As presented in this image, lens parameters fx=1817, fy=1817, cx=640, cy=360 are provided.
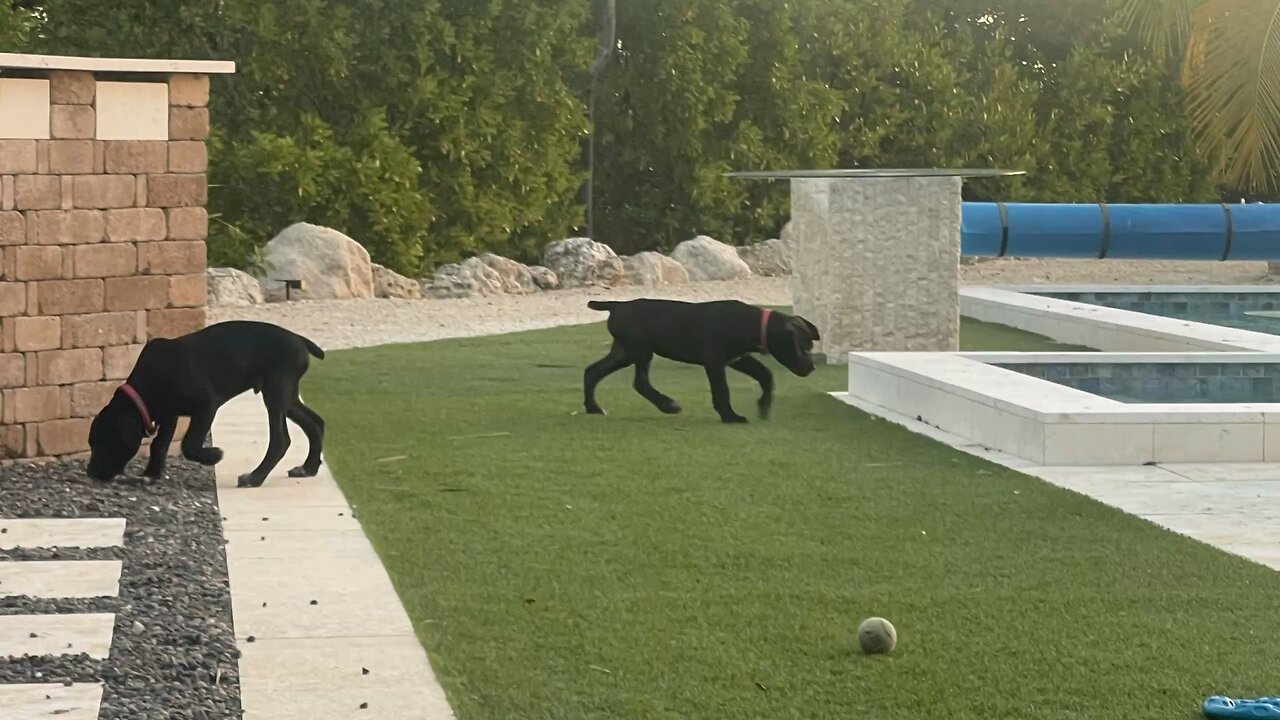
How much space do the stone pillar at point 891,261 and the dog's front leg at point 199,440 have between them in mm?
5524

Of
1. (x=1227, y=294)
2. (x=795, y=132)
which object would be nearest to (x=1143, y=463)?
(x=1227, y=294)

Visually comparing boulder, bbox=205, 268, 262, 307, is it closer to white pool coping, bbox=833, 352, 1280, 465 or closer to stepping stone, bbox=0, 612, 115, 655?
white pool coping, bbox=833, 352, 1280, 465

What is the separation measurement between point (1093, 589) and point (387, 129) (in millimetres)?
14167

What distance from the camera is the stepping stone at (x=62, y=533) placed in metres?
6.15

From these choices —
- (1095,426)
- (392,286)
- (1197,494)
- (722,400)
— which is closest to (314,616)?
(1197,494)

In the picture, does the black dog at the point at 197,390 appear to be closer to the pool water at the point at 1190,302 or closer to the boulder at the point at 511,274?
the pool water at the point at 1190,302

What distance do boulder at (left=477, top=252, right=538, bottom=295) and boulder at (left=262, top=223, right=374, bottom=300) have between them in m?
1.80

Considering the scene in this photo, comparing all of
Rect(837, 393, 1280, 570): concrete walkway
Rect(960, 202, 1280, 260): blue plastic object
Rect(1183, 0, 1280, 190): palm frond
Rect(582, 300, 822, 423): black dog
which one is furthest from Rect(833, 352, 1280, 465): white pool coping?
Rect(960, 202, 1280, 260): blue plastic object

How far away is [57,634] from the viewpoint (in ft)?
16.0

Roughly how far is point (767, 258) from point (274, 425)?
14.3 meters

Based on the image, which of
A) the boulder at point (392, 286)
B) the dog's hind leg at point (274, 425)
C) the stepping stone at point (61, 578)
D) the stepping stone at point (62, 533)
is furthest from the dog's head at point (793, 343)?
the boulder at point (392, 286)

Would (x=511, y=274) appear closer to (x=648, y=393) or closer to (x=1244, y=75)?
(x=1244, y=75)

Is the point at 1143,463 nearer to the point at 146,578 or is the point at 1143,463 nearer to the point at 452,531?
the point at 452,531

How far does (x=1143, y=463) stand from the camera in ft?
25.9
